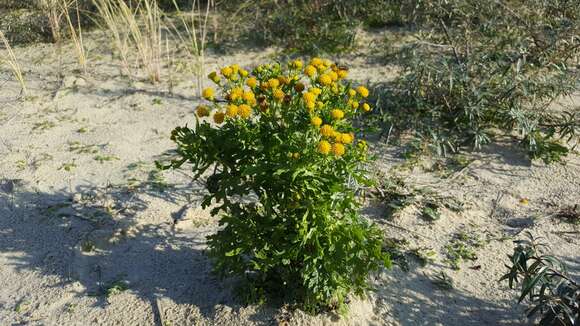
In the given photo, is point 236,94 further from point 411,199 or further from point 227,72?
point 411,199

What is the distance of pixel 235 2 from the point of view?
6031 mm

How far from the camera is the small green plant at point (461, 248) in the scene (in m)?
3.15

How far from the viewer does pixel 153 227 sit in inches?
131

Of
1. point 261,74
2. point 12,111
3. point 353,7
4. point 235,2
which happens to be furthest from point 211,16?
point 261,74

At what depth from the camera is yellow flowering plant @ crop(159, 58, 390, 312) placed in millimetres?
2184

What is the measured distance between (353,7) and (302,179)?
3647 millimetres

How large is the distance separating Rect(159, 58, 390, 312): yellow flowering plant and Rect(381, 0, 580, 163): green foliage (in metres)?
1.79

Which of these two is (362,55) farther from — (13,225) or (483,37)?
(13,225)

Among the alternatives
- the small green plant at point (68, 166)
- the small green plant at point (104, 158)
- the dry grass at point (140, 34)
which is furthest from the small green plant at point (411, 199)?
the dry grass at point (140, 34)

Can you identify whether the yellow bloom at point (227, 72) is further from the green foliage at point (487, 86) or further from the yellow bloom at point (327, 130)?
the green foliage at point (487, 86)

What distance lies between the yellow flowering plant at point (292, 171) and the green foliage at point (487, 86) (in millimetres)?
1788

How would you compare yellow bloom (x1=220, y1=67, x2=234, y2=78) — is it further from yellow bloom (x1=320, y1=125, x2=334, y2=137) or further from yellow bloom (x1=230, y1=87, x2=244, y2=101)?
yellow bloom (x1=320, y1=125, x2=334, y2=137)

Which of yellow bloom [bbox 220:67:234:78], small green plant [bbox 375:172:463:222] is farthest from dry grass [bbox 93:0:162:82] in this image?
yellow bloom [bbox 220:67:234:78]

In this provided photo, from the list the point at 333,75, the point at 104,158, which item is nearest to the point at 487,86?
the point at 333,75
